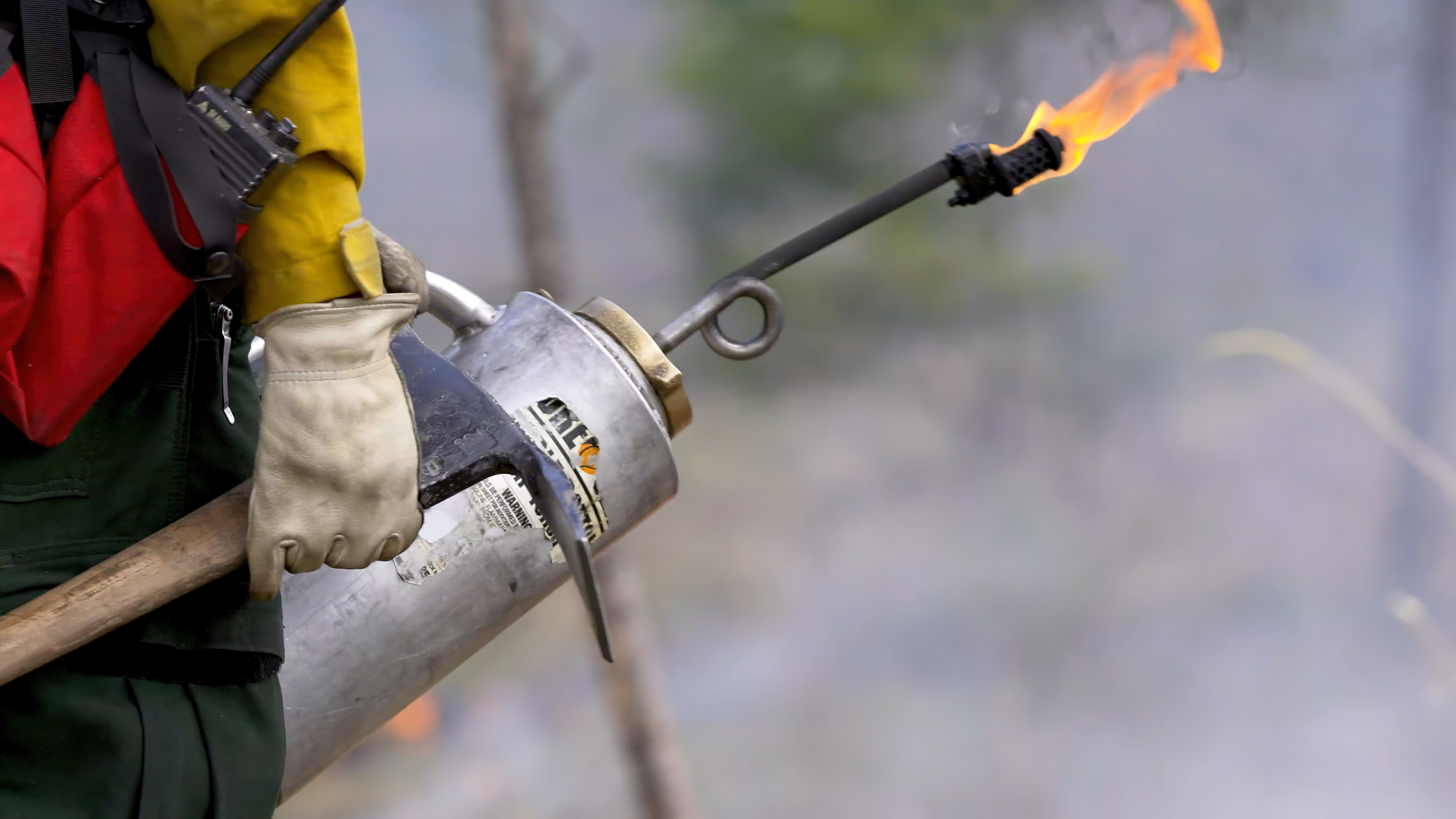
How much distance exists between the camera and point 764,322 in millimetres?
1795

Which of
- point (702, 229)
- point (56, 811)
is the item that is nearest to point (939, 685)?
point (702, 229)

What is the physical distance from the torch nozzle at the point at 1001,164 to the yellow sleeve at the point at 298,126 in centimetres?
81

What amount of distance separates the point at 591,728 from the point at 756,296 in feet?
13.6

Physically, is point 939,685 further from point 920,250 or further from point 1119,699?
point 920,250

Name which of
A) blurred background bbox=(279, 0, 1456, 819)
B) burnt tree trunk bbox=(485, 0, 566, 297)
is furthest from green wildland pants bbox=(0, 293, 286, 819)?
blurred background bbox=(279, 0, 1456, 819)

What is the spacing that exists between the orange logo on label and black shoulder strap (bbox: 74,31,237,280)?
23.3 inches

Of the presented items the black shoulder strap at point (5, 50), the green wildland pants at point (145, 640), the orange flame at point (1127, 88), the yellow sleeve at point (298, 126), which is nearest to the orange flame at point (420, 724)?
the green wildland pants at point (145, 640)

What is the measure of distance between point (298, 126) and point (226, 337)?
241 millimetres

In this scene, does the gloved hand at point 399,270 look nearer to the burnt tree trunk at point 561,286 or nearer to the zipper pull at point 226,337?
the zipper pull at point 226,337

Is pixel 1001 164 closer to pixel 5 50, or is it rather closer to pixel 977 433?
pixel 5 50

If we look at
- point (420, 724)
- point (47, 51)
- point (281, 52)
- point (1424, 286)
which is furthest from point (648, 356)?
point (1424, 286)

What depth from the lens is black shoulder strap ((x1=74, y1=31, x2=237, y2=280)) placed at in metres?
1.18

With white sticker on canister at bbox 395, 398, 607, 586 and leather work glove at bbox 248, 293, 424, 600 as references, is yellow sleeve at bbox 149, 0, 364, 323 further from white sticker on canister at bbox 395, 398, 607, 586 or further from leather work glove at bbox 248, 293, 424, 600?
white sticker on canister at bbox 395, 398, 607, 586

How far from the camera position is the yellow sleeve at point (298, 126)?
1.19 m
